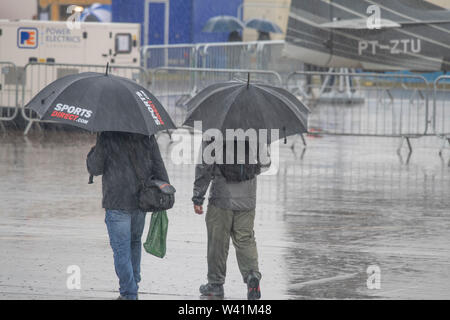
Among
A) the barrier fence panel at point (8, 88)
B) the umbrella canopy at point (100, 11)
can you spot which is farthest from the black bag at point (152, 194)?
the umbrella canopy at point (100, 11)

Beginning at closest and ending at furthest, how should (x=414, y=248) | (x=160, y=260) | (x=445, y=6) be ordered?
(x=160, y=260) < (x=414, y=248) < (x=445, y=6)

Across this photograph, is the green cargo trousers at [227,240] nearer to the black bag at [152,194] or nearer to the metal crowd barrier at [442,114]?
the black bag at [152,194]

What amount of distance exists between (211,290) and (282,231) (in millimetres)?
2672

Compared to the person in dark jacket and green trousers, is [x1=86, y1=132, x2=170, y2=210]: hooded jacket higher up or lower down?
higher up

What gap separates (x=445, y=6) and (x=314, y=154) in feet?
14.9

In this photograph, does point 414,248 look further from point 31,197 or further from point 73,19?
point 73,19

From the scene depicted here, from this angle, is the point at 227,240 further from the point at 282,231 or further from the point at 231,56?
the point at 231,56

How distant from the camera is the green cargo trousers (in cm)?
751

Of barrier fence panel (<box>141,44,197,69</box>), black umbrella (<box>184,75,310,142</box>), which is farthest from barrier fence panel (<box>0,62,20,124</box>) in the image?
black umbrella (<box>184,75,310,142</box>)

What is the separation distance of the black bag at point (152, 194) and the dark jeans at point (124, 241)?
15cm

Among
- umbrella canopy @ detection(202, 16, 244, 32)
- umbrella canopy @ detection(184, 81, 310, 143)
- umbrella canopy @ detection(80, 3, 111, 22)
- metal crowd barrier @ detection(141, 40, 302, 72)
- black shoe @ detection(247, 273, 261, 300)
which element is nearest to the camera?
black shoe @ detection(247, 273, 261, 300)

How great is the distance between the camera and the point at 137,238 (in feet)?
23.9

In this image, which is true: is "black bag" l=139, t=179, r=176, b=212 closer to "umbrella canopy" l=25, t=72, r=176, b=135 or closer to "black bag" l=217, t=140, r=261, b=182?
"umbrella canopy" l=25, t=72, r=176, b=135
